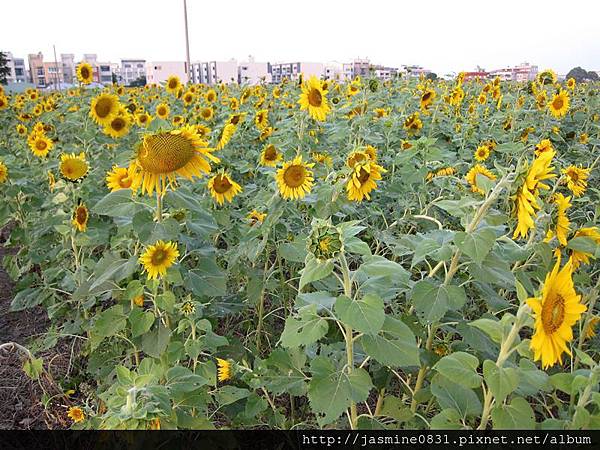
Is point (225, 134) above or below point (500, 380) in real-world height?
above

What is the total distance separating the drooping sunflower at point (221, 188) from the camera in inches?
95.7

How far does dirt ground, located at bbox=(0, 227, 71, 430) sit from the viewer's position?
7.54 ft

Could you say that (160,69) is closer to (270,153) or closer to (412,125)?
(412,125)

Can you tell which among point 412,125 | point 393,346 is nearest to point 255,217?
point 393,346

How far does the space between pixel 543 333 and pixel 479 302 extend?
71.7 inches

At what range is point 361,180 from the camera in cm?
222

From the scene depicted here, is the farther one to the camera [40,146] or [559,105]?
[559,105]

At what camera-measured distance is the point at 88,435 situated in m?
2.05

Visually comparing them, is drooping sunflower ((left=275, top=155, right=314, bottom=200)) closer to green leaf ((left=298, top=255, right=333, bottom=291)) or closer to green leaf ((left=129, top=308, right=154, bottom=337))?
green leaf ((left=129, top=308, right=154, bottom=337))

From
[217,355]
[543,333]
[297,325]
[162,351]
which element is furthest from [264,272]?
[543,333]

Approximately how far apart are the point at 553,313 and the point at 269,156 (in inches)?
95.8

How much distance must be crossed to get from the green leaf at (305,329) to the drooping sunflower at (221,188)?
1234 millimetres

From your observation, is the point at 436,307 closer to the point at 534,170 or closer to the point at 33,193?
the point at 534,170

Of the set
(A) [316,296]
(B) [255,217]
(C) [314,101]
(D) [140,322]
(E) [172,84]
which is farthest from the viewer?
(E) [172,84]
